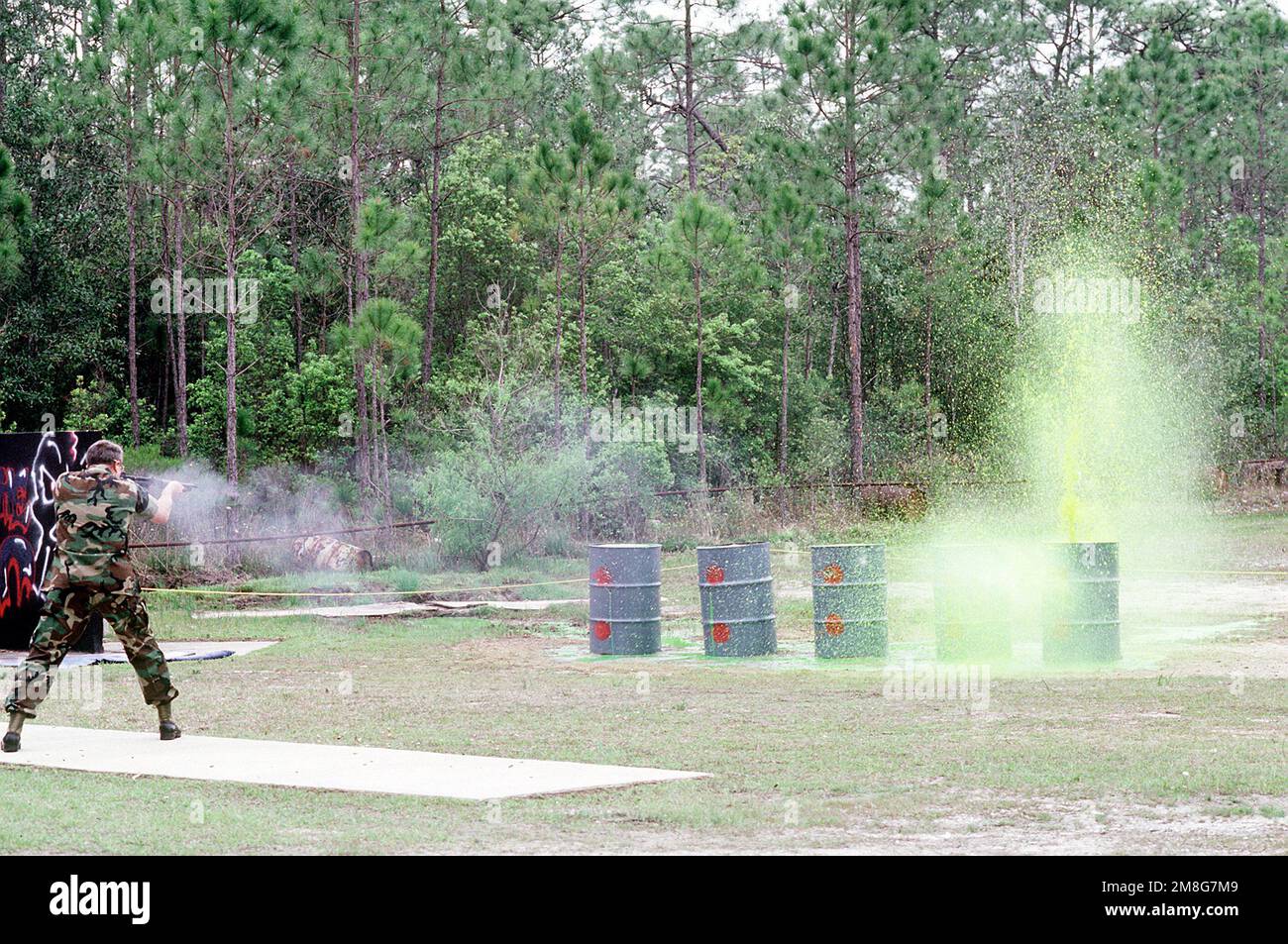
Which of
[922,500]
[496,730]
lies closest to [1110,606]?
[496,730]

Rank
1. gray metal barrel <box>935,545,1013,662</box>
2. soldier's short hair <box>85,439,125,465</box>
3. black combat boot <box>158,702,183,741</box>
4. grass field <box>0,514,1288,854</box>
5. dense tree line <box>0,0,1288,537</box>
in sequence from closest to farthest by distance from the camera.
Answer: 1. grass field <box>0,514,1288,854</box>
2. soldier's short hair <box>85,439,125,465</box>
3. black combat boot <box>158,702,183,741</box>
4. gray metal barrel <box>935,545,1013,662</box>
5. dense tree line <box>0,0,1288,537</box>

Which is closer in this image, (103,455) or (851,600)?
(103,455)

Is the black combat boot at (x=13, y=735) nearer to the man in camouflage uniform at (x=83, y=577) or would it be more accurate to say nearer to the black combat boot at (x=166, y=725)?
the man in camouflage uniform at (x=83, y=577)

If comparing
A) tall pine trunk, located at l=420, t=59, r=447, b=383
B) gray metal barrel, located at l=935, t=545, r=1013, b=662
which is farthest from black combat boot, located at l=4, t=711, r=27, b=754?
tall pine trunk, located at l=420, t=59, r=447, b=383

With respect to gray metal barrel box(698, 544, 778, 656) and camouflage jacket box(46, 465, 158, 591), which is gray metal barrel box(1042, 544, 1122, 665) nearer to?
gray metal barrel box(698, 544, 778, 656)

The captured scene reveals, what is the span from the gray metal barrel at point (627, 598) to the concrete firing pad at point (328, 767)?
683 cm

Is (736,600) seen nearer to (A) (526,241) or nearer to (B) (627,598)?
(B) (627,598)

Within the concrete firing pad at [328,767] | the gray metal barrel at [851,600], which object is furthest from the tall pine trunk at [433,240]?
the concrete firing pad at [328,767]

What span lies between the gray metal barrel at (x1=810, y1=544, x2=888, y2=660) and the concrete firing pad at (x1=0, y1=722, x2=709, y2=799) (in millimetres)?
7102

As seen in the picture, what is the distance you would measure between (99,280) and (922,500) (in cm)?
2038

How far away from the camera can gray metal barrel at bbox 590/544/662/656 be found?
18.4 meters

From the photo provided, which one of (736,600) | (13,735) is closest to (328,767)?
(13,735)

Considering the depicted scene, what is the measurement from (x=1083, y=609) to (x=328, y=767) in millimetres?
8543

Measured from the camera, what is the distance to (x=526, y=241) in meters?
44.0
